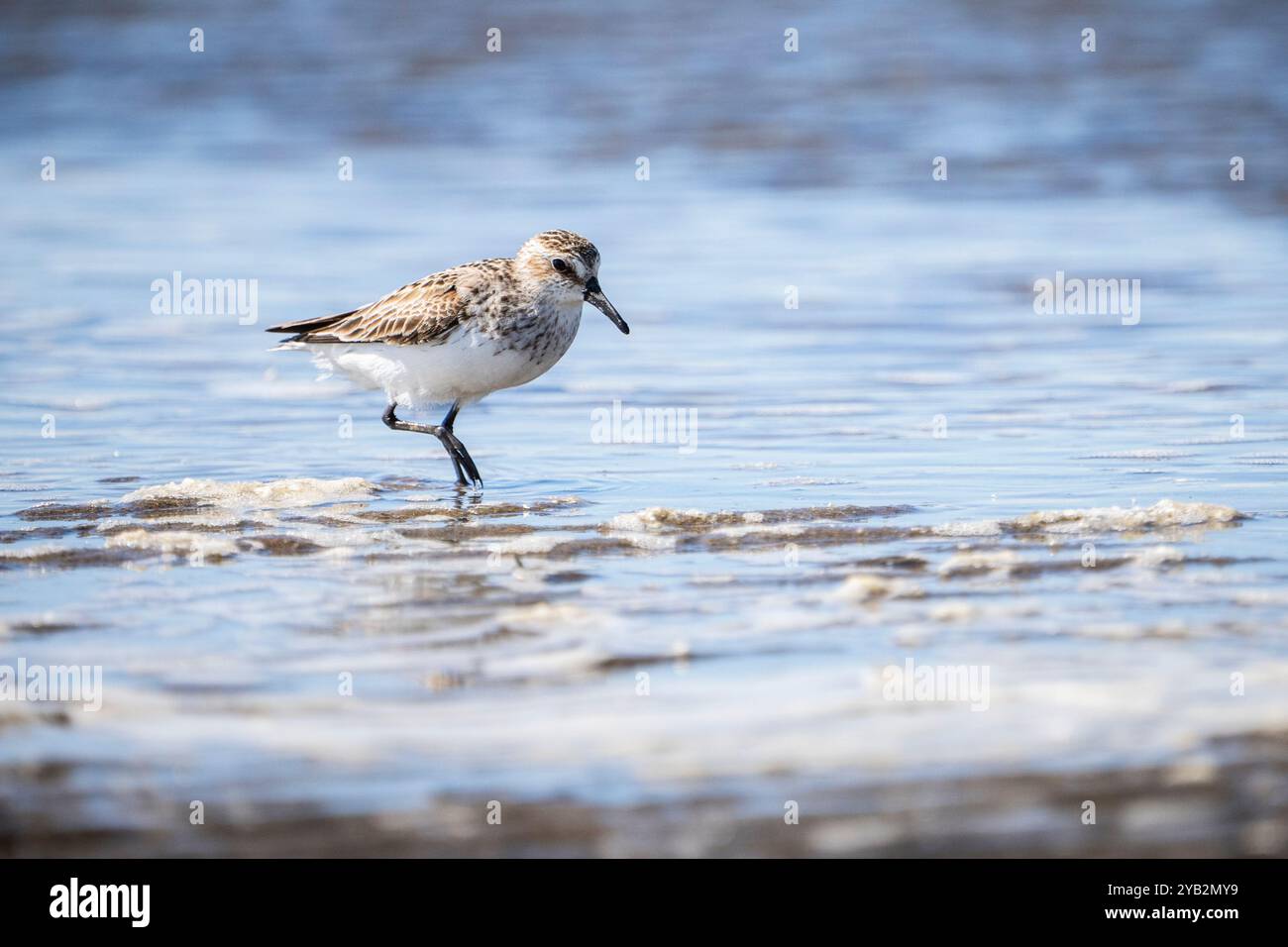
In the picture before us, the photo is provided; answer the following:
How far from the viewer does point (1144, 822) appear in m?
4.08

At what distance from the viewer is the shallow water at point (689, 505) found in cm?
430

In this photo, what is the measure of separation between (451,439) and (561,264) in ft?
3.52

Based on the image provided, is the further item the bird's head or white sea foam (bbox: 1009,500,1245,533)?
the bird's head

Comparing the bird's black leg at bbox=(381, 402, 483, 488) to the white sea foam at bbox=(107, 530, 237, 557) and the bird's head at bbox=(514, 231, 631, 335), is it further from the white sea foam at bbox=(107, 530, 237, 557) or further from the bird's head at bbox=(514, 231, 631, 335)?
the white sea foam at bbox=(107, 530, 237, 557)

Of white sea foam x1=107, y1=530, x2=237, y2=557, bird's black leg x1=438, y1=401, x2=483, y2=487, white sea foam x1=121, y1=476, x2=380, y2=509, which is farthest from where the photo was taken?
bird's black leg x1=438, y1=401, x2=483, y2=487

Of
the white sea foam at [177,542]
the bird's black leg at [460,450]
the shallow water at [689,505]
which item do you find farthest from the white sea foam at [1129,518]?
the white sea foam at [177,542]

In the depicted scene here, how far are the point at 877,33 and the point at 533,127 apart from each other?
6.63 metres

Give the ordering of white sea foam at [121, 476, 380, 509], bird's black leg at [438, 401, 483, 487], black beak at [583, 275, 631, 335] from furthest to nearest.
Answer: black beak at [583, 275, 631, 335] → bird's black leg at [438, 401, 483, 487] → white sea foam at [121, 476, 380, 509]

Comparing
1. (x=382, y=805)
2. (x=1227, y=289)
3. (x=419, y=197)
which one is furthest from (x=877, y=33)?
(x=382, y=805)

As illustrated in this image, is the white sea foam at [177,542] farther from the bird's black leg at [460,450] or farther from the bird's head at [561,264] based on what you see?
the bird's head at [561,264]

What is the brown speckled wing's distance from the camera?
823 centimetres

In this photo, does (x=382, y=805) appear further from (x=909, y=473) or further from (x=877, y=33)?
(x=877, y=33)

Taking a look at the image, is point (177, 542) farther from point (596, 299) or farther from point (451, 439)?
point (596, 299)

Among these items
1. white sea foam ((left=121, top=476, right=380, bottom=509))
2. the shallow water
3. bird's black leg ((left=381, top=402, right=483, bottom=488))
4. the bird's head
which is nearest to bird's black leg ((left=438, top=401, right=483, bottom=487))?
bird's black leg ((left=381, top=402, right=483, bottom=488))
